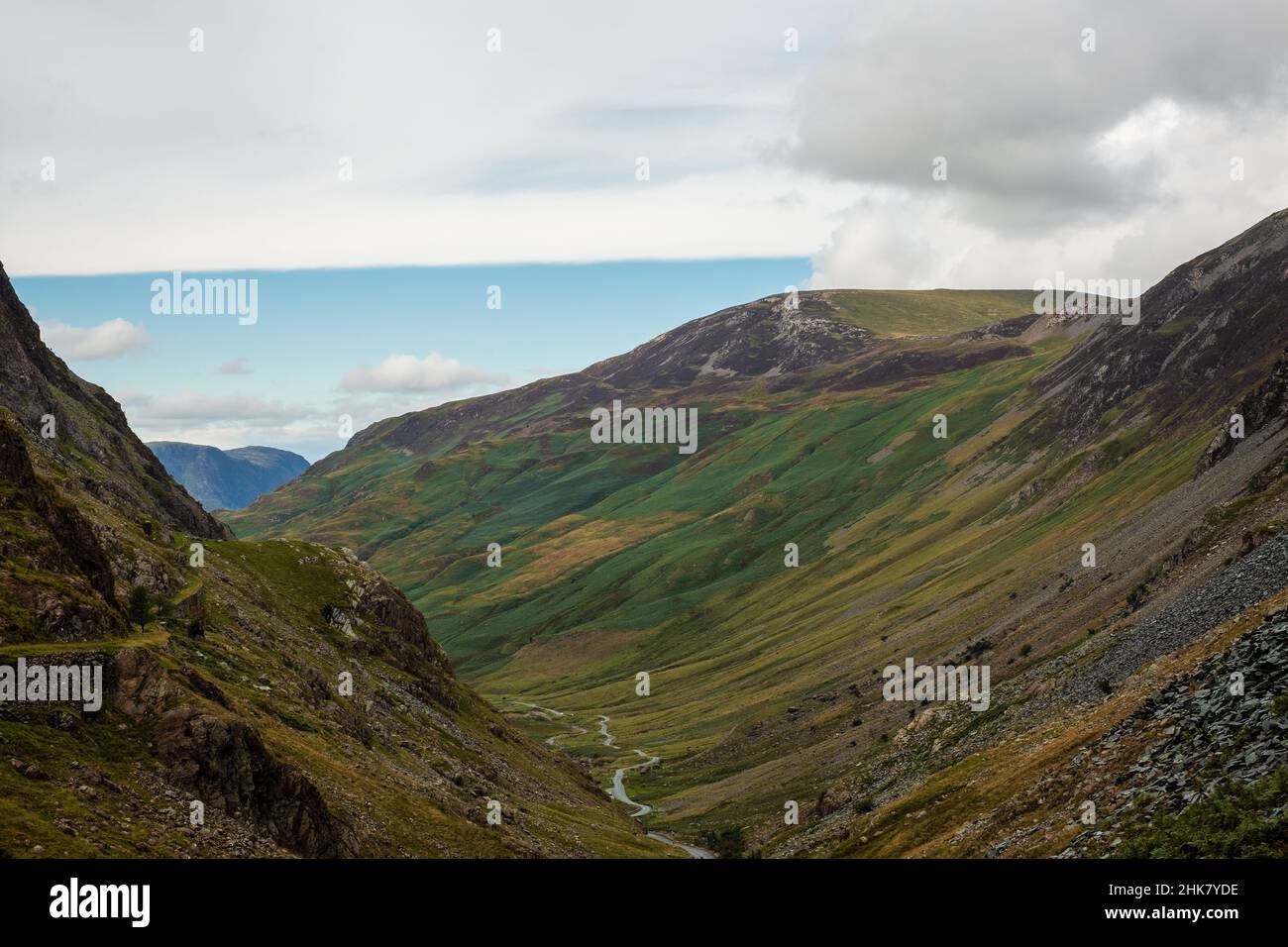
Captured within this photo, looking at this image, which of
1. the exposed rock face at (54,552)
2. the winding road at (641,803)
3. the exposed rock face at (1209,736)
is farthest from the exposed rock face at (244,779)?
the winding road at (641,803)

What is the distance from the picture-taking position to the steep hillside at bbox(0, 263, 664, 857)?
147ft

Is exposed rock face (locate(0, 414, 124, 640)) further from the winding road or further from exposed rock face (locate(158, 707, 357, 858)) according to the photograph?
the winding road

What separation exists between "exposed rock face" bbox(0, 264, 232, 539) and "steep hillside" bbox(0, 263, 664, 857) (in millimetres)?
501

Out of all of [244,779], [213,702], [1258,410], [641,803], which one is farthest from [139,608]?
[1258,410]

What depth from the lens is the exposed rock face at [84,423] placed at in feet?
355

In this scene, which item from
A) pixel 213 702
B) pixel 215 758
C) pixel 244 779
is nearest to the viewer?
pixel 215 758

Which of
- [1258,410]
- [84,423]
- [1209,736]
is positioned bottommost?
[1209,736]

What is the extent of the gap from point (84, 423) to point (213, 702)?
9156 centimetres

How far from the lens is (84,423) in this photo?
129 m

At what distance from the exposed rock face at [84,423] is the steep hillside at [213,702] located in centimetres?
50

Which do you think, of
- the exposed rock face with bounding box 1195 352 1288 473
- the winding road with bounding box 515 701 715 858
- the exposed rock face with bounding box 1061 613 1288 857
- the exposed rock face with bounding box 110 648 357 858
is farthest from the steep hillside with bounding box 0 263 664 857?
the exposed rock face with bounding box 1195 352 1288 473

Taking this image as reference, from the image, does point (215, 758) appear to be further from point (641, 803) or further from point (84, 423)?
point (641, 803)

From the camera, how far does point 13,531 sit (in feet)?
188

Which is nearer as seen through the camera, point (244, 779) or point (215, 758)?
point (215, 758)
